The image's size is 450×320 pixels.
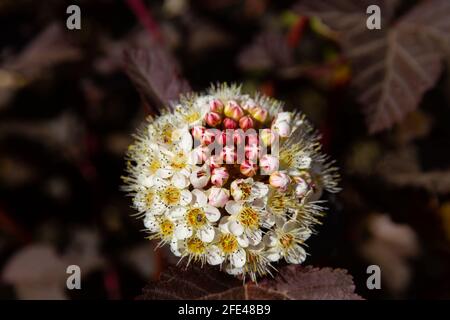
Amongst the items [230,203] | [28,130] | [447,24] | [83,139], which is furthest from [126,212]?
[447,24]

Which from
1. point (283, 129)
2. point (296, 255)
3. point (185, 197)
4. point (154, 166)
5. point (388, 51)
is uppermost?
point (388, 51)

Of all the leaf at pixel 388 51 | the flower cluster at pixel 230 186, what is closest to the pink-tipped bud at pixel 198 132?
the flower cluster at pixel 230 186

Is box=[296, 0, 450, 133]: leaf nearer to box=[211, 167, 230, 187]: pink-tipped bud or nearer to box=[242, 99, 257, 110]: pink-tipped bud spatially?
box=[242, 99, 257, 110]: pink-tipped bud

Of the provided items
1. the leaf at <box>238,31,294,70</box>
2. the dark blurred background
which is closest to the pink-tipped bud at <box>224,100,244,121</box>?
the dark blurred background

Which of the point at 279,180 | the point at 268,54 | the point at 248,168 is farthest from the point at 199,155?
the point at 268,54

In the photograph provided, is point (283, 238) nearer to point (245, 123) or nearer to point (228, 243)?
point (228, 243)
